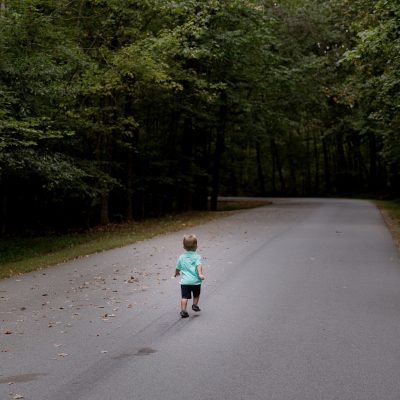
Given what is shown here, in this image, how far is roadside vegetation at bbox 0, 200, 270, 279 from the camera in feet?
44.0

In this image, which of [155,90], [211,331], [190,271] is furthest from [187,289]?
[155,90]

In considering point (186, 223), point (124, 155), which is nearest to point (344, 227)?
point (186, 223)

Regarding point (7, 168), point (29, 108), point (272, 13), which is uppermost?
point (272, 13)

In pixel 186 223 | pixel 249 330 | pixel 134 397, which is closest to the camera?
pixel 134 397

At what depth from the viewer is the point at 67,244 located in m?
18.7

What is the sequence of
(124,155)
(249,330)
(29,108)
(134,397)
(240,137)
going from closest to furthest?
Answer: (134,397)
(249,330)
(29,108)
(124,155)
(240,137)

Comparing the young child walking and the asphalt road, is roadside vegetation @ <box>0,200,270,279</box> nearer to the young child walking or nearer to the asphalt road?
the asphalt road

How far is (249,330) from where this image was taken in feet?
22.9

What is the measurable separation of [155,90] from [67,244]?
819 cm

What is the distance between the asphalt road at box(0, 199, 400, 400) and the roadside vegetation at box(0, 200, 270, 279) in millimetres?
1093

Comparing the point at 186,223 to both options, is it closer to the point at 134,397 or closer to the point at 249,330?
the point at 249,330

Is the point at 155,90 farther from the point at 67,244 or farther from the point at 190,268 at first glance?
the point at 190,268

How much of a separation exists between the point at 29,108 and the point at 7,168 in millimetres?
1795

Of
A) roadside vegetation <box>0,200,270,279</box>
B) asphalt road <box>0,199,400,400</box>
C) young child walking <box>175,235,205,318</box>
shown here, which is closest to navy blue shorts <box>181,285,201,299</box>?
young child walking <box>175,235,205,318</box>
